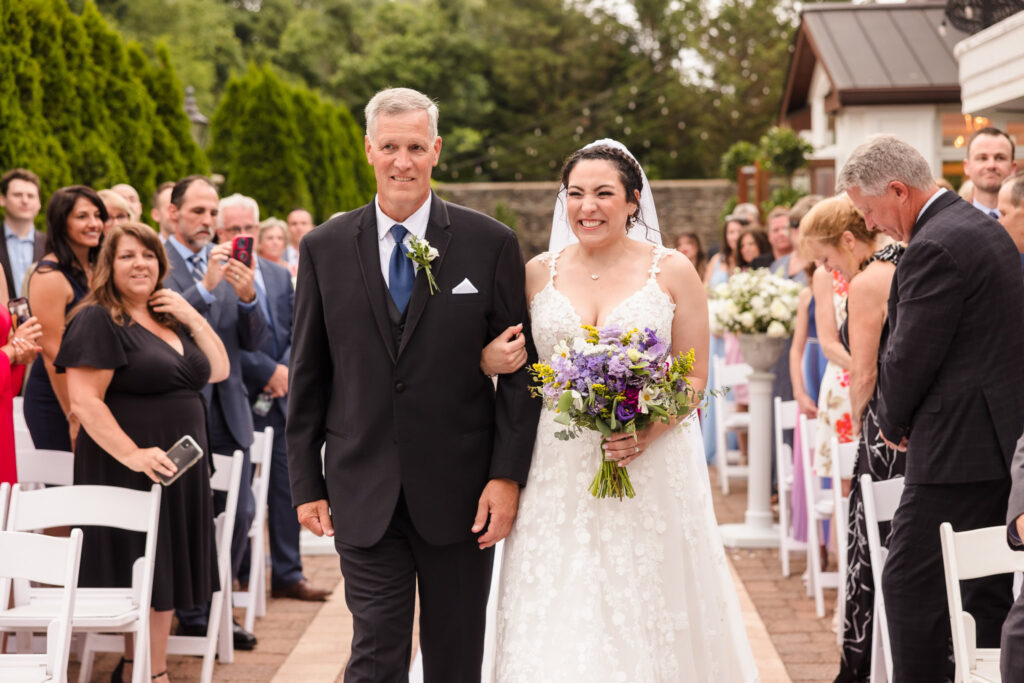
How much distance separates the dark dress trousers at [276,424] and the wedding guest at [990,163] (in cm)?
420

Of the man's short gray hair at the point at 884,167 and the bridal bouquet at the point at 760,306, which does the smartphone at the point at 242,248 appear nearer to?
the man's short gray hair at the point at 884,167

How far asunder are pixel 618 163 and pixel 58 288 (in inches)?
131

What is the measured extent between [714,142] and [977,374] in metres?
38.0

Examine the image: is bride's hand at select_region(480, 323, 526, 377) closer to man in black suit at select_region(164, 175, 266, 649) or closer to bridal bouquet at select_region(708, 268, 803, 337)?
man in black suit at select_region(164, 175, 266, 649)

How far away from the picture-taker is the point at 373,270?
3.89 meters

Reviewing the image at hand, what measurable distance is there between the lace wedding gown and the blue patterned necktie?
560 millimetres

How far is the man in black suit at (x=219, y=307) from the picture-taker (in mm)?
6340

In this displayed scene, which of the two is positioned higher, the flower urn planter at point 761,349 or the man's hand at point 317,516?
the flower urn planter at point 761,349

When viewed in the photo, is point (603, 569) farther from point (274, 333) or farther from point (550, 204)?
point (550, 204)

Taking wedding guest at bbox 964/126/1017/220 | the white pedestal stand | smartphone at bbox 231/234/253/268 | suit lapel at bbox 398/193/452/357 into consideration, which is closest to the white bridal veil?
suit lapel at bbox 398/193/452/357

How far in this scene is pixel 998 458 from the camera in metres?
4.24

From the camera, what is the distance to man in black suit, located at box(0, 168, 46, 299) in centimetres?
795

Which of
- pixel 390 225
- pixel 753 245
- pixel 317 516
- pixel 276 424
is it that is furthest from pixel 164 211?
pixel 753 245

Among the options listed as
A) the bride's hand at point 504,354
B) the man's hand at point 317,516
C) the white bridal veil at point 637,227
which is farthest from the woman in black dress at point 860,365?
the man's hand at point 317,516
